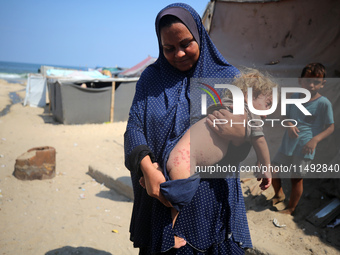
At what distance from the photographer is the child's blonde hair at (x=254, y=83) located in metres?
1.49

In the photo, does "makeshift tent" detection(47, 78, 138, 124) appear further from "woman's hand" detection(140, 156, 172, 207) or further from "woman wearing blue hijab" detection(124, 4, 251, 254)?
"woman's hand" detection(140, 156, 172, 207)

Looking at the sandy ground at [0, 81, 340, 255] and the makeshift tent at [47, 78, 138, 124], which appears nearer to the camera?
the sandy ground at [0, 81, 340, 255]

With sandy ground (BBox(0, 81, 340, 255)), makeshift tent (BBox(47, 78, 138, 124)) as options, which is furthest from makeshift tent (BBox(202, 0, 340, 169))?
makeshift tent (BBox(47, 78, 138, 124))

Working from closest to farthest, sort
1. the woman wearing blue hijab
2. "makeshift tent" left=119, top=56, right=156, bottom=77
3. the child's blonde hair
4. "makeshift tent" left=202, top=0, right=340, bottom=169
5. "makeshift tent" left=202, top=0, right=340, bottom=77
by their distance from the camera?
the woman wearing blue hijab
the child's blonde hair
"makeshift tent" left=202, top=0, right=340, bottom=169
"makeshift tent" left=202, top=0, right=340, bottom=77
"makeshift tent" left=119, top=56, right=156, bottom=77

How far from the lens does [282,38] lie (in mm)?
4719

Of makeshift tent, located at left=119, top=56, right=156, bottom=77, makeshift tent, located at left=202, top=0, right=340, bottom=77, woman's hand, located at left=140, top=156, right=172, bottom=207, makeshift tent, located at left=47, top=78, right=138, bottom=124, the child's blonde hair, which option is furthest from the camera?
makeshift tent, located at left=119, top=56, right=156, bottom=77

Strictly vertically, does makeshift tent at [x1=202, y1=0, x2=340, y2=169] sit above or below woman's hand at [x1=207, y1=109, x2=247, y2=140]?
above

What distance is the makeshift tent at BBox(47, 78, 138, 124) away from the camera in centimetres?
942

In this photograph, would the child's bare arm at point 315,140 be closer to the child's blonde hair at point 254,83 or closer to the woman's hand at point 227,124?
the child's blonde hair at point 254,83

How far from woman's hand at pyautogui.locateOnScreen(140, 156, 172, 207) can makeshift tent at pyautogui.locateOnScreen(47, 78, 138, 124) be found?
8.70 meters

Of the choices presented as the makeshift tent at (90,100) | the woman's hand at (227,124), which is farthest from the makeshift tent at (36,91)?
the woman's hand at (227,124)

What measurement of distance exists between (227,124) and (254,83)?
1.12 ft

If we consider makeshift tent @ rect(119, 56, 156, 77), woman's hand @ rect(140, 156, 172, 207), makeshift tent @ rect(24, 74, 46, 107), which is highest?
woman's hand @ rect(140, 156, 172, 207)

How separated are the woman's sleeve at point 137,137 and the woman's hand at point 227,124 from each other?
1.08 ft
